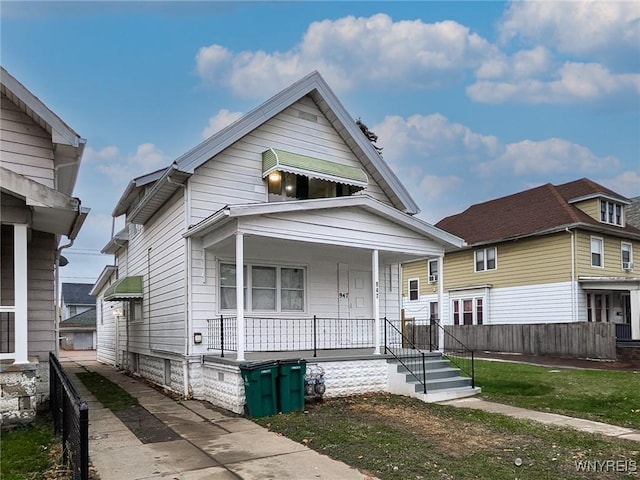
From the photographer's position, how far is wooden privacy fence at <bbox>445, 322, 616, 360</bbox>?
17.6 meters

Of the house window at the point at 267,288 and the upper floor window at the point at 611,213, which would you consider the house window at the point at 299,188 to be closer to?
the house window at the point at 267,288

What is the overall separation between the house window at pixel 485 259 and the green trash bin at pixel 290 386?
17467mm

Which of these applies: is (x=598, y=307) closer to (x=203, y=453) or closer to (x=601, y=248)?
(x=601, y=248)

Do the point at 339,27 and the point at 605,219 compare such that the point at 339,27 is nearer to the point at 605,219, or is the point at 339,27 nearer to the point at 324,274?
the point at 324,274

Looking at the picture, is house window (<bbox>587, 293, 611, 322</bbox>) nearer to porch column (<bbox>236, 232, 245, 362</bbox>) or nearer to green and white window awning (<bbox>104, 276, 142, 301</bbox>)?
porch column (<bbox>236, 232, 245, 362</bbox>)

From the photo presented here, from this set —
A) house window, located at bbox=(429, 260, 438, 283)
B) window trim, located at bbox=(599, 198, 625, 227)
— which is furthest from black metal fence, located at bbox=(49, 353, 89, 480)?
window trim, located at bbox=(599, 198, 625, 227)

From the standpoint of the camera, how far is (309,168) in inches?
503

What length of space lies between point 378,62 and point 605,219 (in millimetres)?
12777

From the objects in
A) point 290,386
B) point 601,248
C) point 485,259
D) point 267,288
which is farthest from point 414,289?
point 290,386

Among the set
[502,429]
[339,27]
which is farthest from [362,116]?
[502,429]

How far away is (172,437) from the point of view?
755 cm

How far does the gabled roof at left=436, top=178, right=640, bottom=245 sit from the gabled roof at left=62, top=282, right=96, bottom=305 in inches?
1630

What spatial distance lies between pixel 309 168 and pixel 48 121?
19.5 ft

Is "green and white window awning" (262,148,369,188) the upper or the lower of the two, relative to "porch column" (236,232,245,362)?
upper
